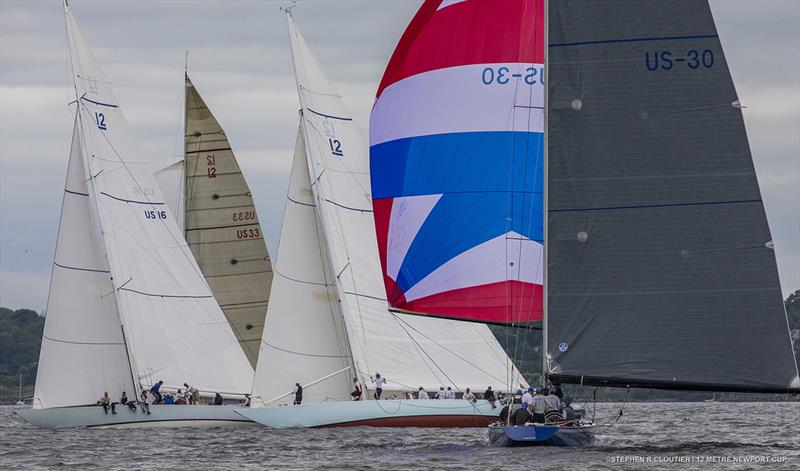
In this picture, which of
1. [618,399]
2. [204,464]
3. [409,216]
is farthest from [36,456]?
[618,399]

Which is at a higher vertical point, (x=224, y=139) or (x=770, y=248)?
(x=224, y=139)

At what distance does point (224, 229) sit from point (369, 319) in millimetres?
9007

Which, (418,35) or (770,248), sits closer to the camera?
(770,248)

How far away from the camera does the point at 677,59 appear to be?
→ 85.9 ft

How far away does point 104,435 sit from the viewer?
39625 mm

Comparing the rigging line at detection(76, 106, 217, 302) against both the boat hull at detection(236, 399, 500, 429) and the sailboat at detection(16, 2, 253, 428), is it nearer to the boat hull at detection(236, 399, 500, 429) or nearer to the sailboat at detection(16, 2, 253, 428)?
the sailboat at detection(16, 2, 253, 428)

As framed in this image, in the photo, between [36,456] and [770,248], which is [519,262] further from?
[36,456]

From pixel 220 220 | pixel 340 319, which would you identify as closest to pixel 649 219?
pixel 340 319

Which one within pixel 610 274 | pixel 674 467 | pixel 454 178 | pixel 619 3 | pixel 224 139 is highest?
pixel 224 139

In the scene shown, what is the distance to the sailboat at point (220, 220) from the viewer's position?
160 feet

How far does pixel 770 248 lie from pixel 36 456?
15176 mm

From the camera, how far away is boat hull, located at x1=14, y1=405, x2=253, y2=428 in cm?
4169

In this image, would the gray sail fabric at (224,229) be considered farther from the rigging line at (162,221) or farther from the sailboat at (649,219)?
the sailboat at (649,219)

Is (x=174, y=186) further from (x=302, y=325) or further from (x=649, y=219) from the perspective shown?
(x=649, y=219)
